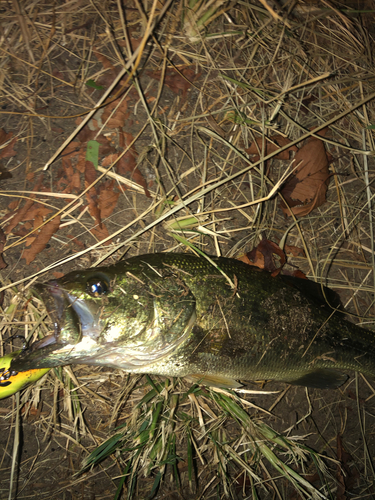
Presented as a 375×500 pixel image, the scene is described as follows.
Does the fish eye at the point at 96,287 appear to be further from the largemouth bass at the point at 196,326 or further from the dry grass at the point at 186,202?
the dry grass at the point at 186,202

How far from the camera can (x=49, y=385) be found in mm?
2711

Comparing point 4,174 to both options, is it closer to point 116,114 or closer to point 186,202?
point 116,114

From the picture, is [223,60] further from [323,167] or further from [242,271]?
[242,271]

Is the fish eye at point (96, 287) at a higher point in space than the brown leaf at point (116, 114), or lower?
lower

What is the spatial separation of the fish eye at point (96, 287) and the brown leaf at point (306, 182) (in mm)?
1855

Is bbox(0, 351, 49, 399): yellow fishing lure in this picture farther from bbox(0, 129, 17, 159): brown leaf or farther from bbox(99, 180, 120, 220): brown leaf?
bbox(0, 129, 17, 159): brown leaf

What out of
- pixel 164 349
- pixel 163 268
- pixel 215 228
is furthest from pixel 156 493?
pixel 215 228

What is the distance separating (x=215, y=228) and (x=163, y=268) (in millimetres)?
845

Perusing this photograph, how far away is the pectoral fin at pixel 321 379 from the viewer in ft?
8.46

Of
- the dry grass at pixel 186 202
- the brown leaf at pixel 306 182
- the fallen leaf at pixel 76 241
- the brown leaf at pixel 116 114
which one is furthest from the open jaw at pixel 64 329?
the brown leaf at pixel 306 182

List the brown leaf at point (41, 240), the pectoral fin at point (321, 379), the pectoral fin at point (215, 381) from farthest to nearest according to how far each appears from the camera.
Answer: the brown leaf at point (41, 240) → the pectoral fin at point (321, 379) → the pectoral fin at point (215, 381)

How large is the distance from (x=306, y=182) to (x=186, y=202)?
1.22 metres

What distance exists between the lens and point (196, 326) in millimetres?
2223

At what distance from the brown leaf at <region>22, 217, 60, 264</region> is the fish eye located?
36.4 inches
